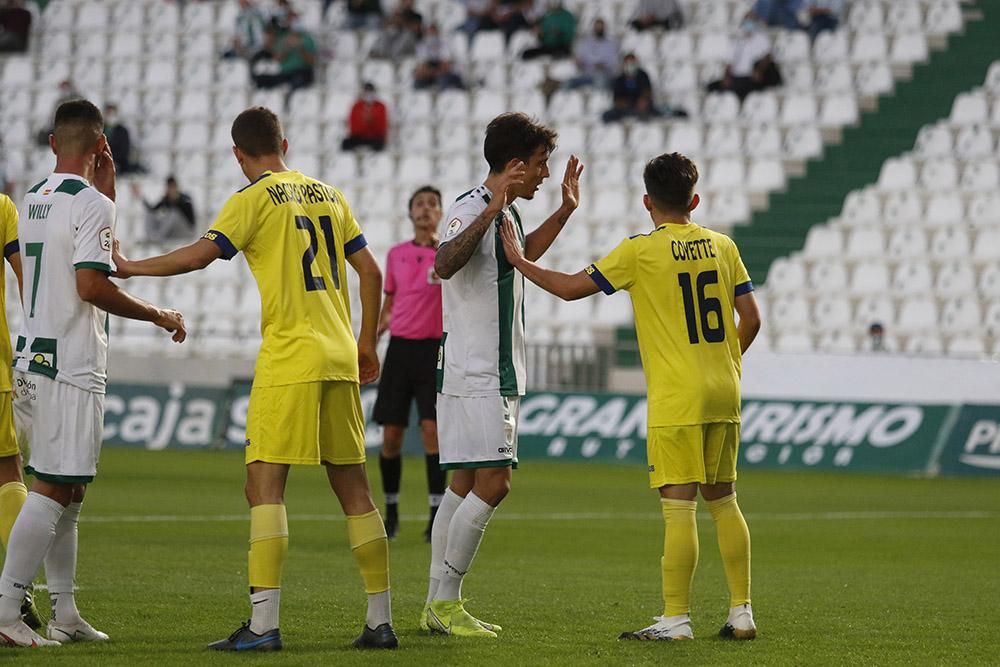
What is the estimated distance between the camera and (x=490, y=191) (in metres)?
7.39

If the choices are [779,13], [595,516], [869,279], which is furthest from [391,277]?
[779,13]

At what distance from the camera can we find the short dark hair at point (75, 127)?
6848 mm

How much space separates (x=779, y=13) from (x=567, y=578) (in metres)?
19.5

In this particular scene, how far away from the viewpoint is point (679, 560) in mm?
7133

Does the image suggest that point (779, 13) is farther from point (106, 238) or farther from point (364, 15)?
point (106, 238)

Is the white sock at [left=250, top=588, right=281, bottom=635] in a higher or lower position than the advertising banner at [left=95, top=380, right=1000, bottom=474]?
lower

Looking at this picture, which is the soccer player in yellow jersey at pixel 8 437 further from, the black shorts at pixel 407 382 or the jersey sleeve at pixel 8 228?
the black shorts at pixel 407 382

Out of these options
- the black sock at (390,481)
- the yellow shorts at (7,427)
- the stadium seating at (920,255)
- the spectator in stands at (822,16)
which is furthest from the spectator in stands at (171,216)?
the yellow shorts at (7,427)

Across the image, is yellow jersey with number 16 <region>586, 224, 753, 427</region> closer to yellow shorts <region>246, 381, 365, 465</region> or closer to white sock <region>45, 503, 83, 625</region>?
yellow shorts <region>246, 381, 365, 465</region>

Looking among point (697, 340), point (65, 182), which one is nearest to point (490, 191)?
point (697, 340)

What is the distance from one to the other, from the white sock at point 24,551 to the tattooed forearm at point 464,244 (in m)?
1.97

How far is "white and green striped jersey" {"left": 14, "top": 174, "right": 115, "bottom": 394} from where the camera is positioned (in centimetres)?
673

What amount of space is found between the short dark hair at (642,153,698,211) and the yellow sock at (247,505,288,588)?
7.37 ft

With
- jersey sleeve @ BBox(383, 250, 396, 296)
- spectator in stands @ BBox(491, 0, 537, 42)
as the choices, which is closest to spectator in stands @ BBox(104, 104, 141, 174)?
spectator in stands @ BBox(491, 0, 537, 42)
